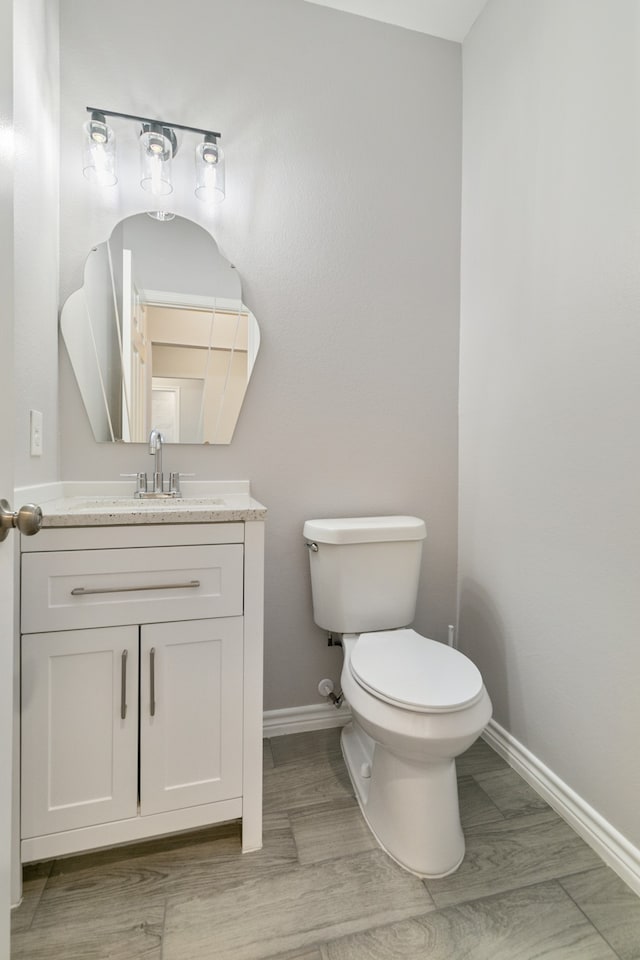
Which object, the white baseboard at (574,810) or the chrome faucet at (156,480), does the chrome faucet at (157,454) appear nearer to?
the chrome faucet at (156,480)

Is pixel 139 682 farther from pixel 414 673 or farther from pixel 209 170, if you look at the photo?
pixel 209 170

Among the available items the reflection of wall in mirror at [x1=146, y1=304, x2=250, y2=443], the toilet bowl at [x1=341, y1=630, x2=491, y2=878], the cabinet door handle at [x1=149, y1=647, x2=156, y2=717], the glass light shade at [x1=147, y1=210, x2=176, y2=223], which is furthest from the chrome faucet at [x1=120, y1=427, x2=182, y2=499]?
the toilet bowl at [x1=341, y1=630, x2=491, y2=878]

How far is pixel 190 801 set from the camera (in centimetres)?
109

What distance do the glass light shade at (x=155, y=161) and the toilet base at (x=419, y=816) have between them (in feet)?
6.08

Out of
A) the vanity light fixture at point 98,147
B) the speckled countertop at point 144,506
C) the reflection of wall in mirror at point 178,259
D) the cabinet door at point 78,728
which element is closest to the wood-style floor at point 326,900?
the cabinet door at point 78,728

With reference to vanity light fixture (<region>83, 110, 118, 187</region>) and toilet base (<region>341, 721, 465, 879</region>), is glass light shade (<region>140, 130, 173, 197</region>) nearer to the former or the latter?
vanity light fixture (<region>83, 110, 118, 187</region>)

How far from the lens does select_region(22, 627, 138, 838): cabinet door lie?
989 millimetres

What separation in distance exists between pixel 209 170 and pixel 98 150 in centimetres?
34

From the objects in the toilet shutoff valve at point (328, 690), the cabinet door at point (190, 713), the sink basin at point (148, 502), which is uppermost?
the sink basin at point (148, 502)

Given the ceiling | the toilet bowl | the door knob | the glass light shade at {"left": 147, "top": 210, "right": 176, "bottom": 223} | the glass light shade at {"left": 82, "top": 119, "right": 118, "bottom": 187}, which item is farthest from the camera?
the ceiling

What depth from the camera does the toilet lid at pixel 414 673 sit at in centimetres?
105

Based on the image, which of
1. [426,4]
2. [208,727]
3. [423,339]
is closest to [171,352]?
[423,339]

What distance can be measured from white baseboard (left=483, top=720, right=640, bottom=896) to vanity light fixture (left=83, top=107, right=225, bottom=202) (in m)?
2.12

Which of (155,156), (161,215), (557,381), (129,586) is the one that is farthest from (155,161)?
(557,381)
